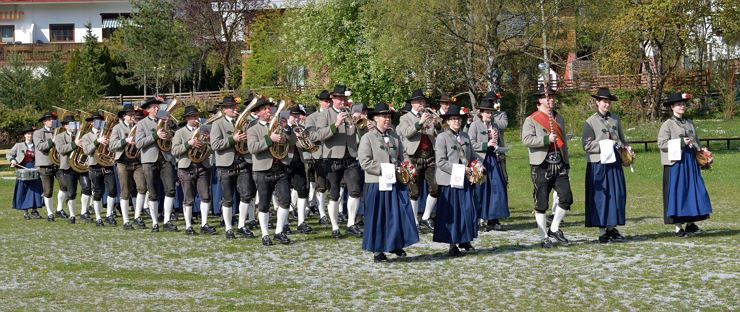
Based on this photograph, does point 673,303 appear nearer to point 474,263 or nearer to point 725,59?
point 474,263

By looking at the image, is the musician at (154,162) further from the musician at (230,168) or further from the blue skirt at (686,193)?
the blue skirt at (686,193)

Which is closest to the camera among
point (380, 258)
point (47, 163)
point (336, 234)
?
point (380, 258)

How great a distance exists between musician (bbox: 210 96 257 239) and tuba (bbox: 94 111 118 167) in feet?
11.4

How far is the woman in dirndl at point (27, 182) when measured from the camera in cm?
2277

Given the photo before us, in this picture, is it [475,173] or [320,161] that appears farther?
[320,161]

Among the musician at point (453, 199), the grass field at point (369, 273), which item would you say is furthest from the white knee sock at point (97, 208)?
the musician at point (453, 199)

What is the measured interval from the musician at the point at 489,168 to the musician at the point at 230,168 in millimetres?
3461

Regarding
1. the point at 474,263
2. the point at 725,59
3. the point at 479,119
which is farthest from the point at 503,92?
the point at 474,263

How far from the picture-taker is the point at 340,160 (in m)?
17.3

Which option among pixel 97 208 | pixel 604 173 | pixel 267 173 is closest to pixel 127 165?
pixel 97 208

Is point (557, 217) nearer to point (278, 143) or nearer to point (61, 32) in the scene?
point (278, 143)

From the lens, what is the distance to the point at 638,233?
54.0ft

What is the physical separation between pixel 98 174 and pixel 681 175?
10.3 metres

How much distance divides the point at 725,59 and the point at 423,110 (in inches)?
1610
